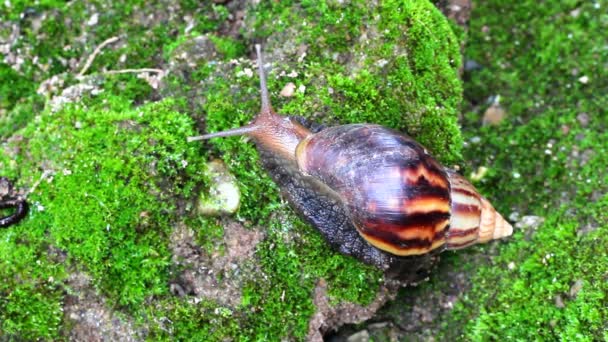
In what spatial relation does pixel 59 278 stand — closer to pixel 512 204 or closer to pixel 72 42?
pixel 72 42

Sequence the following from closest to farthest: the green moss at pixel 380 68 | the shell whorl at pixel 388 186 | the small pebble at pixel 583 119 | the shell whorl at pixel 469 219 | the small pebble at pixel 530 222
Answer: the shell whorl at pixel 388 186 → the shell whorl at pixel 469 219 → the green moss at pixel 380 68 → the small pebble at pixel 530 222 → the small pebble at pixel 583 119

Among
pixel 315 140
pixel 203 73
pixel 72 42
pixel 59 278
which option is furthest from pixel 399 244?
pixel 72 42

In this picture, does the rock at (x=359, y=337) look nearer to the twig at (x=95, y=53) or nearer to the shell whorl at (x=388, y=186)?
the shell whorl at (x=388, y=186)

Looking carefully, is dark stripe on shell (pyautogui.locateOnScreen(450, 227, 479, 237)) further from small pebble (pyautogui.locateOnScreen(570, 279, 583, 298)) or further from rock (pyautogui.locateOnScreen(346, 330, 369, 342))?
rock (pyautogui.locateOnScreen(346, 330, 369, 342))

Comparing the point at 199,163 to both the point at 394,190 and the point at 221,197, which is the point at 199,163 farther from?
the point at 394,190

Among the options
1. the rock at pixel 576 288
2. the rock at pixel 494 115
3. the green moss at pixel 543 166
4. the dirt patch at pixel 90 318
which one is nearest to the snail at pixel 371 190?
the green moss at pixel 543 166

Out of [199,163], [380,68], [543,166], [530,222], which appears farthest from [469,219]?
[199,163]

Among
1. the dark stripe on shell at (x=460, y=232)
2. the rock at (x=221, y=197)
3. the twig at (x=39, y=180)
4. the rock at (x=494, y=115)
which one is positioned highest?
the twig at (x=39, y=180)

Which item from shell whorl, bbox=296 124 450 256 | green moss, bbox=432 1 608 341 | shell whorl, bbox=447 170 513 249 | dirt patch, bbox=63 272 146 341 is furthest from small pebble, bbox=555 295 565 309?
dirt patch, bbox=63 272 146 341

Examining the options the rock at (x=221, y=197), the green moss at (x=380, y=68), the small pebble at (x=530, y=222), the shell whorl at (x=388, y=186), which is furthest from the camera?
the small pebble at (x=530, y=222)

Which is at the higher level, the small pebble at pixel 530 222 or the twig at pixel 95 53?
the twig at pixel 95 53
